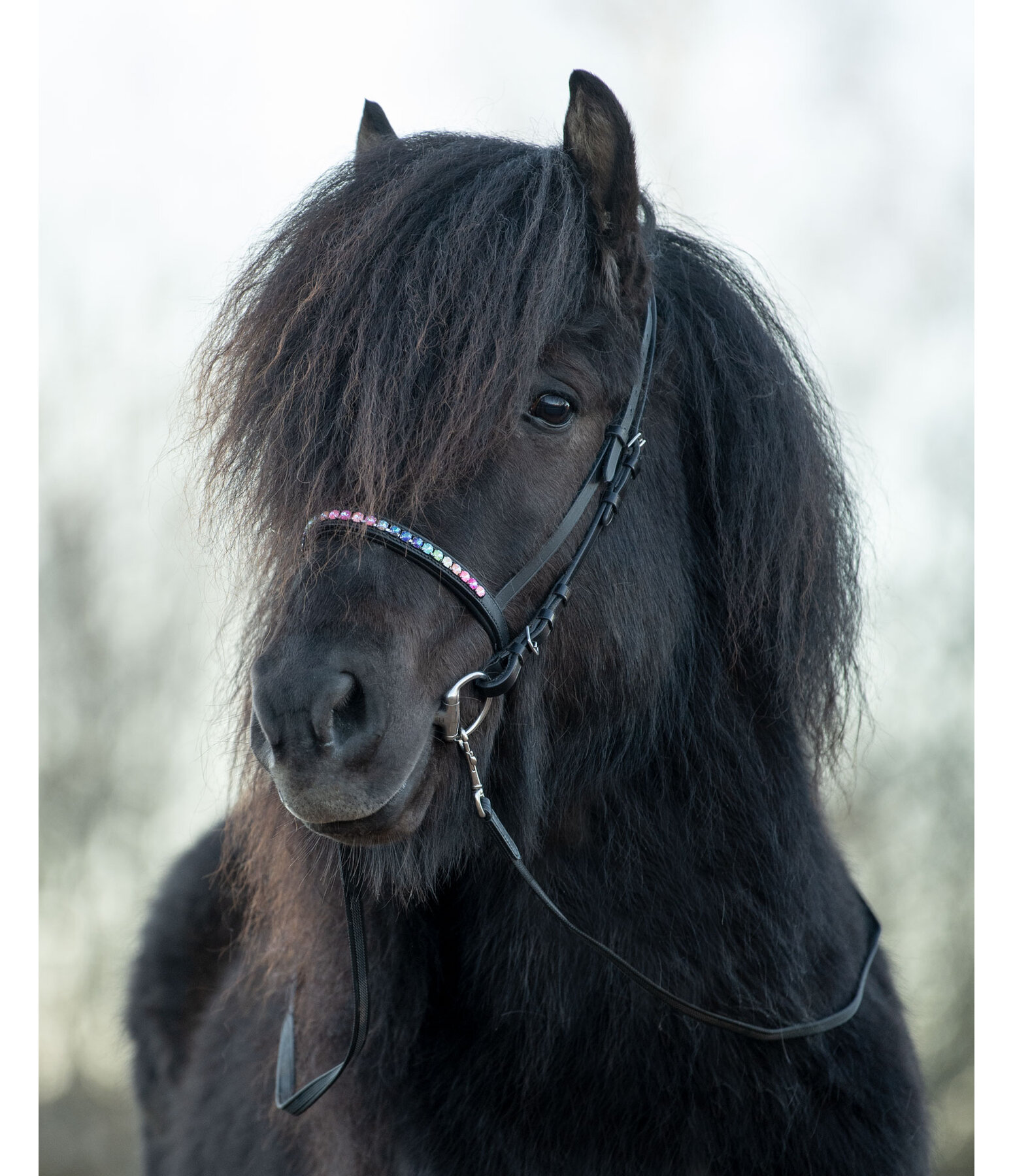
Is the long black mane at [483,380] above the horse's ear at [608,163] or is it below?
below

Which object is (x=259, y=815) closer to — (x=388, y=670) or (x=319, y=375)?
(x=388, y=670)

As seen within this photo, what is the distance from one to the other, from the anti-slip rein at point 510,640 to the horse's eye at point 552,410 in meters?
0.09

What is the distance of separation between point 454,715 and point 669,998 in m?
0.59

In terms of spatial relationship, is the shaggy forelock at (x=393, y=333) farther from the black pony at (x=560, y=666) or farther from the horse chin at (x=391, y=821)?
the horse chin at (x=391, y=821)

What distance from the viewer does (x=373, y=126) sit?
6.41 feet

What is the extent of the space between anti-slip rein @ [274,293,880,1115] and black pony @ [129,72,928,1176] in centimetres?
2

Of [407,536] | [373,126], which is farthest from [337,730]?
[373,126]

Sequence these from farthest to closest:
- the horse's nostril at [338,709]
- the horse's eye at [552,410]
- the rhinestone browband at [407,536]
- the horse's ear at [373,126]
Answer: the horse's ear at [373,126] → the horse's eye at [552,410] → the rhinestone browband at [407,536] → the horse's nostril at [338,709]

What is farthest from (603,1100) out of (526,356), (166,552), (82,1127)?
(82,1127)

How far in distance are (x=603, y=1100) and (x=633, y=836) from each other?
0.40 metres

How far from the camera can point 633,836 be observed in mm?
1633

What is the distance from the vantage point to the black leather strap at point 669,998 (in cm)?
149

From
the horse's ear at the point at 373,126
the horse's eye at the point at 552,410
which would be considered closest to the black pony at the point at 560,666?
the horse's eye at the point at 552,410

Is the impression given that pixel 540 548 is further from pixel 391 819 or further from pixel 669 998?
pixel 669 998
